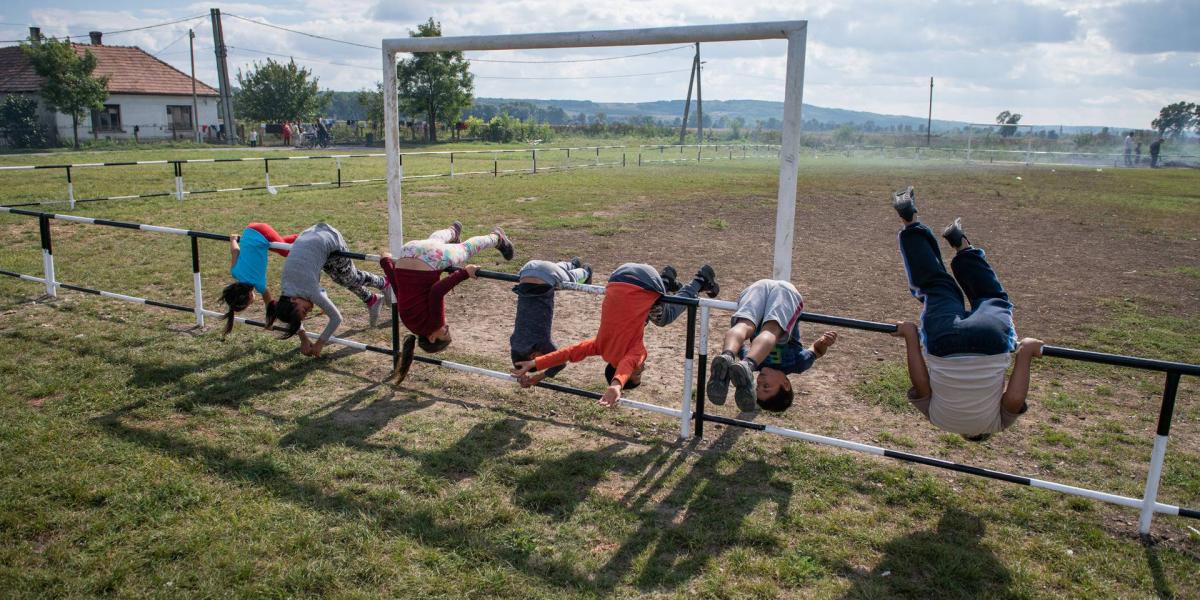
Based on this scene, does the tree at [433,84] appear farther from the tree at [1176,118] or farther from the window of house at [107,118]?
the tree at [1176,118]

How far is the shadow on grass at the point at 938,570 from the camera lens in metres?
3.76

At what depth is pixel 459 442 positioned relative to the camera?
213 inches

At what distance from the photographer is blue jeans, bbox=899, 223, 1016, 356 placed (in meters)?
4.31

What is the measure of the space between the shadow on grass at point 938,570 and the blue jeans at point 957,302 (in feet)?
3.36

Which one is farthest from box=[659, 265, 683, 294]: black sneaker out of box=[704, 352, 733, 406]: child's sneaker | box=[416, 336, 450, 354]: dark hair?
box=[416, 336, 450, 354]: dark hair

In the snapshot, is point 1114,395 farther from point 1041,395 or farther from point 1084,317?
point 1084,317

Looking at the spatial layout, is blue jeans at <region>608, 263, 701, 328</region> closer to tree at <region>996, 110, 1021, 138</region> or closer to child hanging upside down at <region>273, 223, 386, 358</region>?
child hanging upside down at <region>273, 223, 386, 358</region>

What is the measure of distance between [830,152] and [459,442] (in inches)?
1768

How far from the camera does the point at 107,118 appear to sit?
160 ft

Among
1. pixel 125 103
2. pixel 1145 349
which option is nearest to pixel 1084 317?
pixel 1145 349

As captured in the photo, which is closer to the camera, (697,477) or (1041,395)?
(697,477)

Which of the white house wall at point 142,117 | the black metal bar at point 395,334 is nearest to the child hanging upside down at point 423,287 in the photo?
the black metal bar at point 395,334

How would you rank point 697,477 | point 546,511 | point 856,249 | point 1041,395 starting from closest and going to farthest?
point 546,511
point 697,477
point 1041,395
point 856,249

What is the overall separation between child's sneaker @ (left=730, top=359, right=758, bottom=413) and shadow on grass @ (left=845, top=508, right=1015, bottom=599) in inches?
40.5
